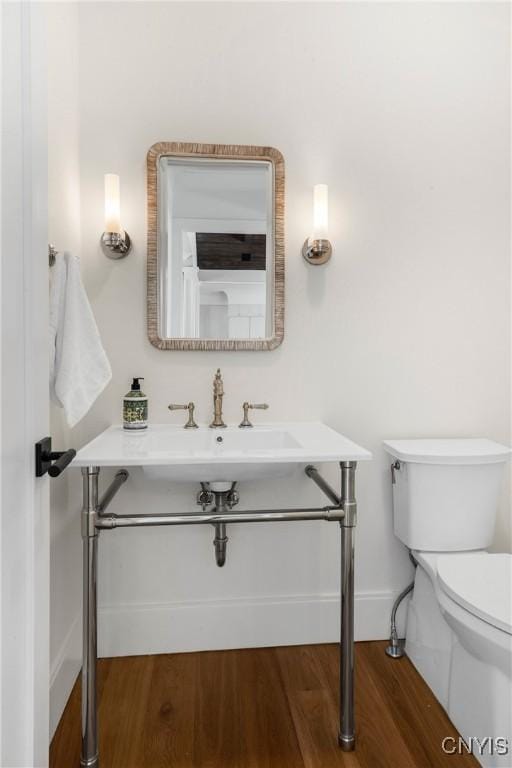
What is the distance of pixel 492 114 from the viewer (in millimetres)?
1792

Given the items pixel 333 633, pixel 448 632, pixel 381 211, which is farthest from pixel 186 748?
pixel 381 211

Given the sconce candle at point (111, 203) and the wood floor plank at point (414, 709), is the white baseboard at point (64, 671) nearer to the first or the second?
the wood floor plank at point (414, 709)

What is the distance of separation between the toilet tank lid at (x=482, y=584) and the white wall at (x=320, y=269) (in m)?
0.47

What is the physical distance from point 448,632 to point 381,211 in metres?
1.46

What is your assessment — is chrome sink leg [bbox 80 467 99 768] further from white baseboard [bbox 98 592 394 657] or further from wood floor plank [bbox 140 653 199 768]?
white baseboard [bbox 98 592 394 657]

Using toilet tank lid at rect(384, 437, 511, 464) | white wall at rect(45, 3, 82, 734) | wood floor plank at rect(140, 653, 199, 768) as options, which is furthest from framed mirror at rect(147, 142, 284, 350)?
wood floor plank at rect(140, 653, 199, 768)

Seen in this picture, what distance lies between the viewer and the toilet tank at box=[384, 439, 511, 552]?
5.07 feet

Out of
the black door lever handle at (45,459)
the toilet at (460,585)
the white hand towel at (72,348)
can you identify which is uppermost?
the white hand towel at (72,348)

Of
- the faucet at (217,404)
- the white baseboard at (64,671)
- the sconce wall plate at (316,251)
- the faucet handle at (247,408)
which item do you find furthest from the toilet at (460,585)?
the white baseboard at (64,671)

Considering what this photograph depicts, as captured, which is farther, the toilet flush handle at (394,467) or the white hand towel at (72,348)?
the toilet flush handle at (394,467)

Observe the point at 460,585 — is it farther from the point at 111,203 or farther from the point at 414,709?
the point at 111,203

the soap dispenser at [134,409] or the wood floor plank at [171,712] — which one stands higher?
the soap dispenser at [134,409]

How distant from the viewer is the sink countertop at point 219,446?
119cm

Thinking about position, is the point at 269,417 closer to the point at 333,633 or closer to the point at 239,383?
the point at 239,383
